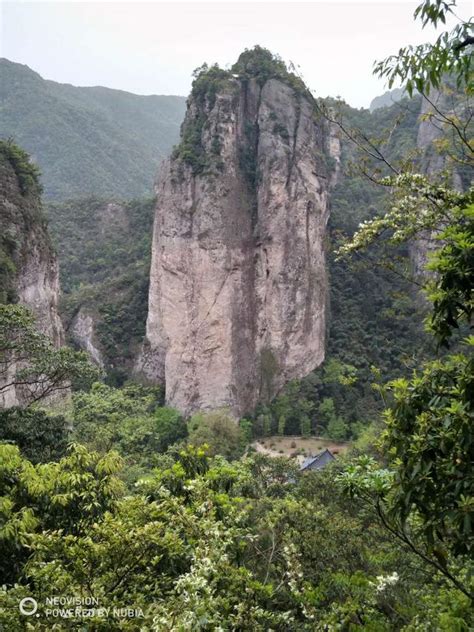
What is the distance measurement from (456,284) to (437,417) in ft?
2.78

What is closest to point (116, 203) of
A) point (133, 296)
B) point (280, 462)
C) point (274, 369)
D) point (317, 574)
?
point (133, 296)

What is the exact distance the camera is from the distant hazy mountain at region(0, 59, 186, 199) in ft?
253

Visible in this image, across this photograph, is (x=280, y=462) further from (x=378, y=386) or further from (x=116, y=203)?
(x=116, y=203)

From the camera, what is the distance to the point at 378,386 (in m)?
4.11

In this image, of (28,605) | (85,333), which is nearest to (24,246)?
(28,605)

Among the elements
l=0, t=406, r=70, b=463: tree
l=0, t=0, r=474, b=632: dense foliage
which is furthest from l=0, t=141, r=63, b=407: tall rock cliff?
l=0, t=0, r=474, b=632: dense foliage

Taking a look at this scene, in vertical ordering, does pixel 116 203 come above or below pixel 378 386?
above

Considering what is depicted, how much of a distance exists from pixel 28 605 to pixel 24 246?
17.6 meters

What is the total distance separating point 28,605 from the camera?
162 inches

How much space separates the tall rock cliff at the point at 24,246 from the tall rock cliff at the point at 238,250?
36.8ft

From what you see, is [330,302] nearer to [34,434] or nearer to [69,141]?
[34,434]

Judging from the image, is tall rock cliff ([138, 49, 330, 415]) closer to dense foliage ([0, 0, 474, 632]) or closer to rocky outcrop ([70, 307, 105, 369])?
rocky outcrop ([70, 307, 105, 369])

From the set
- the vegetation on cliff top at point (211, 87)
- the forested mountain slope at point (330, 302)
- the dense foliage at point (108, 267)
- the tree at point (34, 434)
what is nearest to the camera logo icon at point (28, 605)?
the tree at point (34, 434)

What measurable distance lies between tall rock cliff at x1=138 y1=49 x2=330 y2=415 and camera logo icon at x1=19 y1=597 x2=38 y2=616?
27.7 metres
